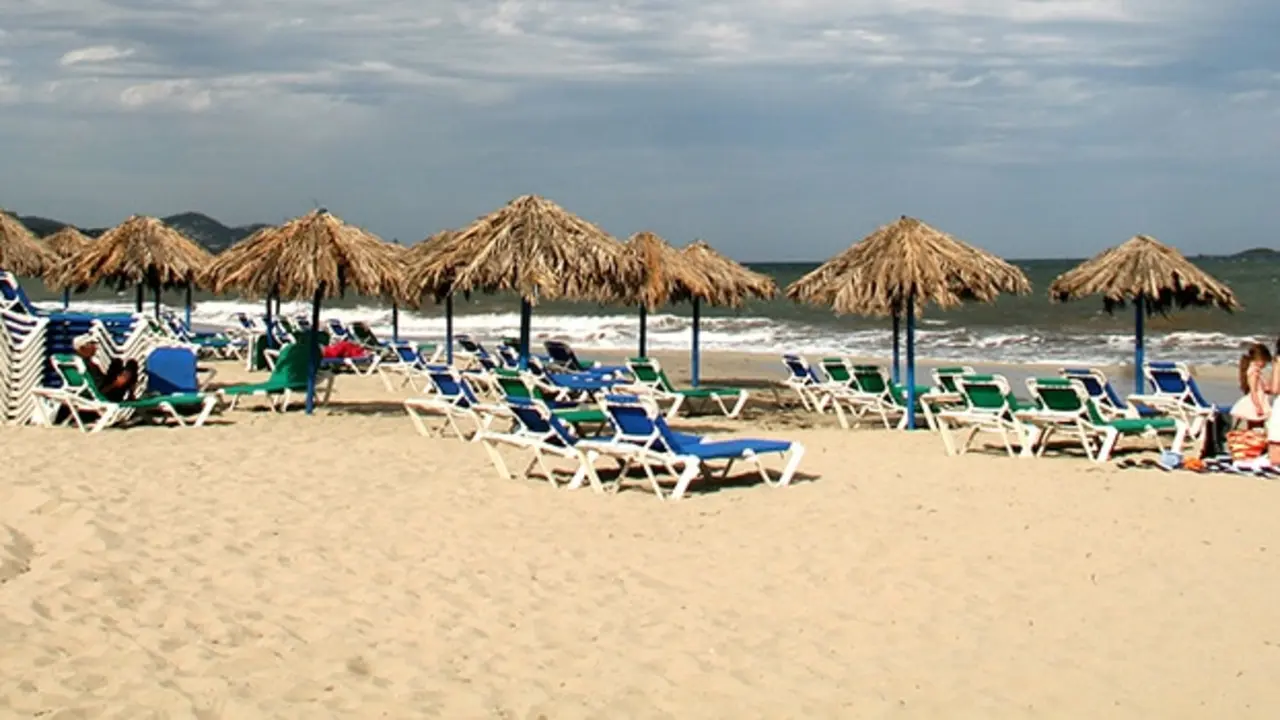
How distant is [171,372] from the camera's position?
1220 cm

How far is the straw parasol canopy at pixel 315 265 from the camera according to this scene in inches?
473

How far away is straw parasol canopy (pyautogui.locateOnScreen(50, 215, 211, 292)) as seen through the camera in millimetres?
16406

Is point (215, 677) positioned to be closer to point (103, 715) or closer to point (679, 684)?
point (103, 715)

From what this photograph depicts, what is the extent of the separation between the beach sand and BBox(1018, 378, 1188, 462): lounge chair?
109 cm

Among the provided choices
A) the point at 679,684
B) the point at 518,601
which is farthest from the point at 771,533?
the point at 679,684

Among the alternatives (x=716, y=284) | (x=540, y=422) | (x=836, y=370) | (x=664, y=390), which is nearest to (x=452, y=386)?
(x=540, y=422)

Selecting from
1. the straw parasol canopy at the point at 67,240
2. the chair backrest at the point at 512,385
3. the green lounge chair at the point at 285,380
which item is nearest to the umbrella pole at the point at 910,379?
the chair backrest at the point at 512,385

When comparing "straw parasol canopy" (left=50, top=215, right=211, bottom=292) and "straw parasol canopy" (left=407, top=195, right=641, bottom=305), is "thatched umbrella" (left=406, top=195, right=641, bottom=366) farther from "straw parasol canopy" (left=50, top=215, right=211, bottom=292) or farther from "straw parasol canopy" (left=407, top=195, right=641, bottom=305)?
"straw parasol canopy" (left=50, top=215, right=211, bottom=292)

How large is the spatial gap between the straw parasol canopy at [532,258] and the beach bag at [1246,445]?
4899mm

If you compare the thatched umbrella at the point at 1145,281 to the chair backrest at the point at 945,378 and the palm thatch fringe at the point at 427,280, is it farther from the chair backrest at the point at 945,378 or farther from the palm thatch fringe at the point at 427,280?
the palm thatch fringe at the point at 427,280

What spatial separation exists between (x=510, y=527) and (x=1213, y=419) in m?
5.75

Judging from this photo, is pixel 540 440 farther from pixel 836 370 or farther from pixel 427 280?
pixel 836 370

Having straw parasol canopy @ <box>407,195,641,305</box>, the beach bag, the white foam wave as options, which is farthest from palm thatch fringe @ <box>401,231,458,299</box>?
the white foam wave

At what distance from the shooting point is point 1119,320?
41.9m
